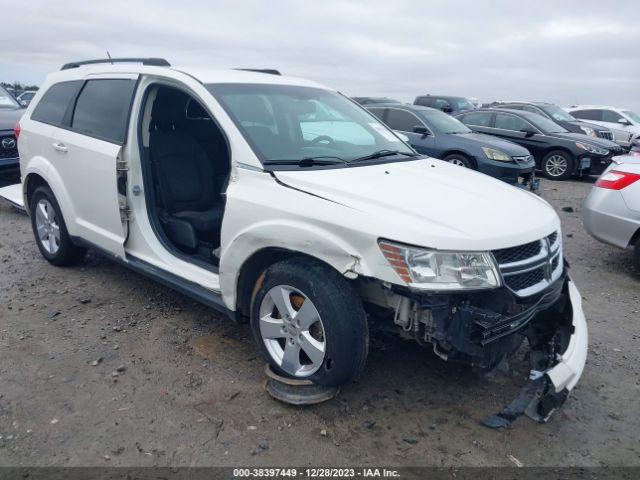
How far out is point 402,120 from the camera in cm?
1037

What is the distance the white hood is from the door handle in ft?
7.69

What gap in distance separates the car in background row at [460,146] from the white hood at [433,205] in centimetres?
590

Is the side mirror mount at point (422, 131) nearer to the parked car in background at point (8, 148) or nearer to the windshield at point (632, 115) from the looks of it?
the parked car in background at point (8, 148)

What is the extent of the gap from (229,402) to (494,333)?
1529mm

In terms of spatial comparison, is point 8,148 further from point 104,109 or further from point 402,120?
point 402,120

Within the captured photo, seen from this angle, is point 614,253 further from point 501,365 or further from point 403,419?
point 403,419

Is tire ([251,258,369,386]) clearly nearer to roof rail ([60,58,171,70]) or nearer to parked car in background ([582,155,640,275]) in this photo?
roof rail ([60,58,171,70])

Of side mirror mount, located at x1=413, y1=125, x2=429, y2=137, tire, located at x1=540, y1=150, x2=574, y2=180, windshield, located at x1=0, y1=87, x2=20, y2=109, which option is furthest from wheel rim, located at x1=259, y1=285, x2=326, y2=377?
tire, located at x1=540, y1=150, x2=574, y2=180

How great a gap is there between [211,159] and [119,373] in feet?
6.59

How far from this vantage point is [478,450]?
279 cm

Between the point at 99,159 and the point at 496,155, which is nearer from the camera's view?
the point at 99,159

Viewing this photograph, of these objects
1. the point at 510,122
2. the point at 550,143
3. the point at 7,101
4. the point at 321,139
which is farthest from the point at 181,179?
the point at 510,122

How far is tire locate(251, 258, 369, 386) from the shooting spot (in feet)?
9.27

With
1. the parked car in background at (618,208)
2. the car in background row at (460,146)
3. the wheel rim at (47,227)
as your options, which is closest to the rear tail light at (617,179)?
the parked car in background at (618,208)
